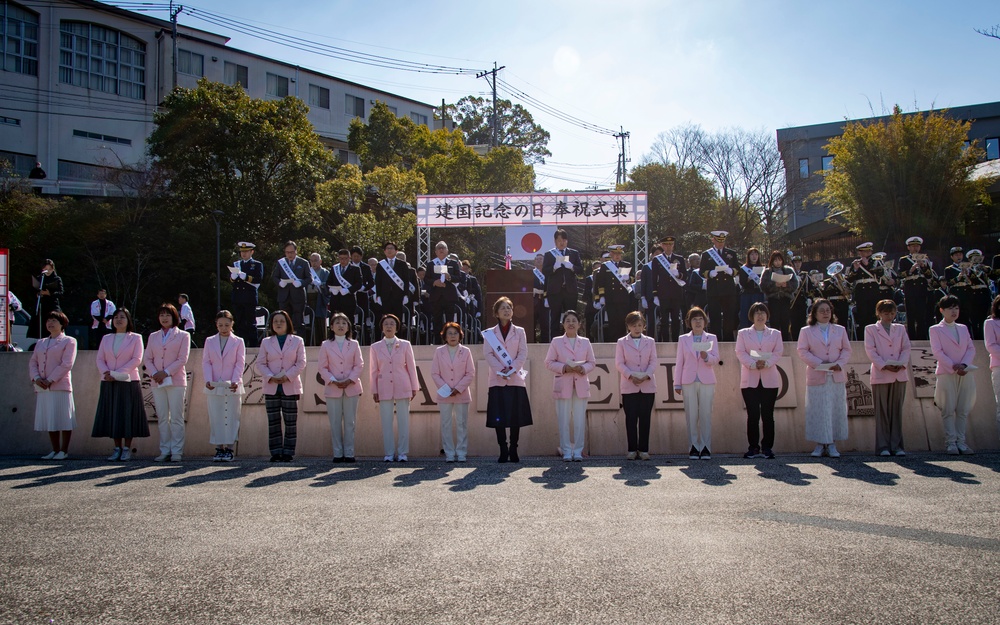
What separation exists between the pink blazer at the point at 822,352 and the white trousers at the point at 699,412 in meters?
1.15

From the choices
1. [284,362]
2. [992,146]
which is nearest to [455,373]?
[284,362]

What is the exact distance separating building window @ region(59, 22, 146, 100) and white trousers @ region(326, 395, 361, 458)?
39959 mm

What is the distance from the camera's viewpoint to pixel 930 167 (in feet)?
92.9

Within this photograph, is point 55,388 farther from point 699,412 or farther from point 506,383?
point 699,412

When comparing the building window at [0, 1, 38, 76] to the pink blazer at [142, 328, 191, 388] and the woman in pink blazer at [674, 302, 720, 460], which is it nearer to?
the pink blazer at [142, 328, 191, 388]

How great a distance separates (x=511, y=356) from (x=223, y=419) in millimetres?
3580

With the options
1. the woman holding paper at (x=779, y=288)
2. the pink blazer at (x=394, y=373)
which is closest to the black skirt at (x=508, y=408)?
the pink blazer at (x=394, y=373)

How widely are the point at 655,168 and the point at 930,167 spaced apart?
44.9 ft

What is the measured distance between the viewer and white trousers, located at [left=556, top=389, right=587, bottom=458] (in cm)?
918

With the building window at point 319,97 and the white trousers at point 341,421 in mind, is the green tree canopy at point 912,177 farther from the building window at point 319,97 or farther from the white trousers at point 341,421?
the building window at point 319,97

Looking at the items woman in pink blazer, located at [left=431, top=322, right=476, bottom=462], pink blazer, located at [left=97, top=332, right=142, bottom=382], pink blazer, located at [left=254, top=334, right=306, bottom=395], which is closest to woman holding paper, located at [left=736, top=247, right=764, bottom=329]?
woman in pink blazer, located at [left=431, top=322, right=476, bottom=462]

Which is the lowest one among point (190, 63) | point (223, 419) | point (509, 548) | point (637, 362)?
point (509, 548)

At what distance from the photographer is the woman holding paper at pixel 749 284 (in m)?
12.9

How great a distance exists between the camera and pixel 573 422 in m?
9.29
